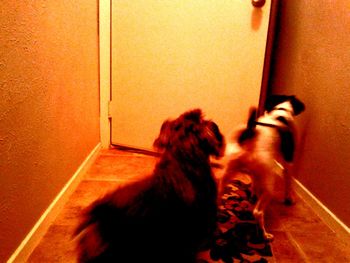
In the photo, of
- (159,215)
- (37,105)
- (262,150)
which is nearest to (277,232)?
(262,150)

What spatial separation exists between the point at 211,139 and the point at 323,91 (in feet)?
3.07

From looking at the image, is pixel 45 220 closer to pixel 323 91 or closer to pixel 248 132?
pixel 248 132

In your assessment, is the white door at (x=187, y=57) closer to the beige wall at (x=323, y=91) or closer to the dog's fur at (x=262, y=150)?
the beige wall at (x=323, y=91)

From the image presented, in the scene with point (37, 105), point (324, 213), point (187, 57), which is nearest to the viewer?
point (37, 105)

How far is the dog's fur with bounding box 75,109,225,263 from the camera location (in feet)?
2.54

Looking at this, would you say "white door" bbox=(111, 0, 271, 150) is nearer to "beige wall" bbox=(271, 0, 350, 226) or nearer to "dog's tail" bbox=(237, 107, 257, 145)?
"beige wall" bbox=(271, 0, 350, 226)

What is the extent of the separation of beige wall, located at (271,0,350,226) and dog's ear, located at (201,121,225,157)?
2.32ft

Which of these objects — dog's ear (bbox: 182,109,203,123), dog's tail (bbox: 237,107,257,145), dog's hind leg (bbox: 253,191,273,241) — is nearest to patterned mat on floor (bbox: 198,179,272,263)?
dog's hind leg (bbox: 253,191,273,241)

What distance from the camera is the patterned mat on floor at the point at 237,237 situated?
4.07 feet

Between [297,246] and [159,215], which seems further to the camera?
[297,246]

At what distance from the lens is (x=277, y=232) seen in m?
1.44

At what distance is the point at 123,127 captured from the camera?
230 centimetres

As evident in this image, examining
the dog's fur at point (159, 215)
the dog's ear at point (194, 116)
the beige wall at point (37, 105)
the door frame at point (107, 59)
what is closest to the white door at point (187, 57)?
the door frame at point (107, 59)

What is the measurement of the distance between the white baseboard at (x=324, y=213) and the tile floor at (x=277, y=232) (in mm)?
23
